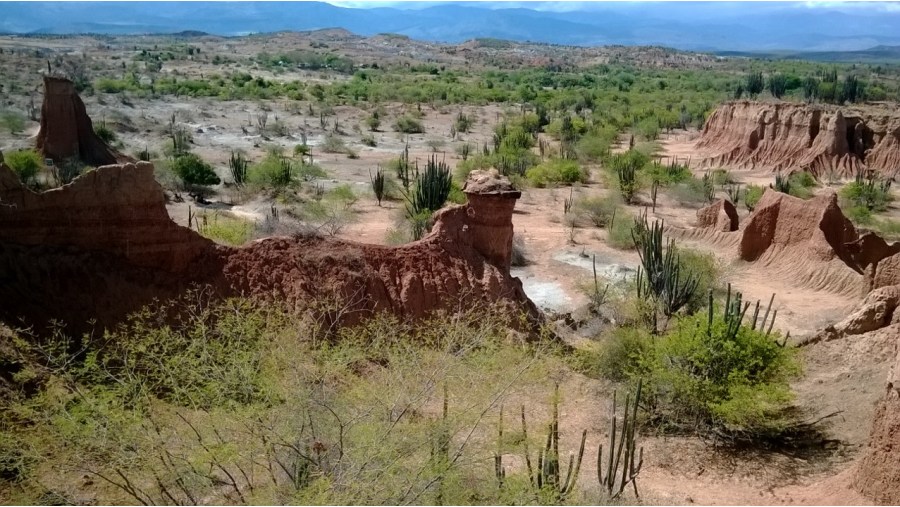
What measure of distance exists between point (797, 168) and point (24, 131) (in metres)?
40.9

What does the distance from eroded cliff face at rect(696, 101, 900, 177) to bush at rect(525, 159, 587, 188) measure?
1188cm

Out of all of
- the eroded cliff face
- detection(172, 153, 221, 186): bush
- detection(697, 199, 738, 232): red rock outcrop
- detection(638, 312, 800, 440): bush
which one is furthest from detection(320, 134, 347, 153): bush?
detection(638, 312, 800, 440): bush

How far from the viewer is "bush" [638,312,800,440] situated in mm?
12070

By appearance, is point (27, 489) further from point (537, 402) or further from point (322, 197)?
point (322, 197)

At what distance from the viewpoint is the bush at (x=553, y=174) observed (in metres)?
36.8

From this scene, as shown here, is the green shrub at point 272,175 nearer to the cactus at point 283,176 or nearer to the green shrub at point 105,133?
the cactus at point 283,176

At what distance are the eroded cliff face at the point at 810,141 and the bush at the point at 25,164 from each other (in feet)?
116

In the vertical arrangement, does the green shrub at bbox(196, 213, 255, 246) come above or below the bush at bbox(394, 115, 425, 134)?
below

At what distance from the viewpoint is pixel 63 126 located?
28203 mm

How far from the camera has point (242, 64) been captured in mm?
112438

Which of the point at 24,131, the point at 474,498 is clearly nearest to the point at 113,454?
the point at 474,498

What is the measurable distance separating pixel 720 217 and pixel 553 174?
1286 cm

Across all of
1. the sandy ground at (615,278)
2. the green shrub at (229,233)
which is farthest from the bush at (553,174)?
the green shrub at (229,233)

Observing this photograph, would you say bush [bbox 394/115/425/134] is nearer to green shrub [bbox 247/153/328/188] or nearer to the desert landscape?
green shrub [bbox 247/153/328/188]
